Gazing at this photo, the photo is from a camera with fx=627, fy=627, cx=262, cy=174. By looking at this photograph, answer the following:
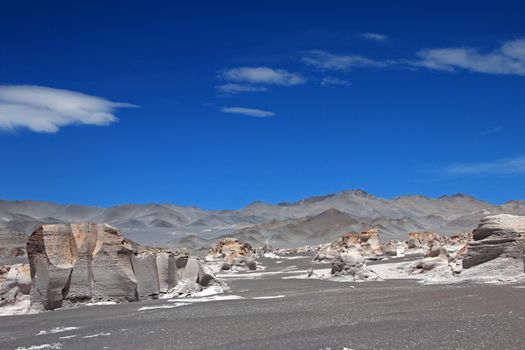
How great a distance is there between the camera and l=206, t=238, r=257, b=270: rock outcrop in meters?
35.8

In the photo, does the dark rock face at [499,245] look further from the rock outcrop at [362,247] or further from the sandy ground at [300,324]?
the rock outcrop at [362,247]

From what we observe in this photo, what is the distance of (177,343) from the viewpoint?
8.67 meters

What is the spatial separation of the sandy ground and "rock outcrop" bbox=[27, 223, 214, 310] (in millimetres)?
1125

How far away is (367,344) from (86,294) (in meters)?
9.64

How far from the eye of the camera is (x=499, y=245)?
55.9 ft

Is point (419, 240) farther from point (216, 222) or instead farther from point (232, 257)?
point (216, 222)

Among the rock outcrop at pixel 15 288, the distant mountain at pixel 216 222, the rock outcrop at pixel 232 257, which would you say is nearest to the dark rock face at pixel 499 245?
the rock outcrop at pixel 15 288

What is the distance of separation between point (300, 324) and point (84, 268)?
25.8ft

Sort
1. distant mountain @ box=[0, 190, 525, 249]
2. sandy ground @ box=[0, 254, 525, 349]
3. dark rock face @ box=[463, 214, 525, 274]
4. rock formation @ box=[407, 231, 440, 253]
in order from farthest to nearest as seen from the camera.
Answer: distant mountain @ box=[0, 190, 525, 249]
rock formation @ box=[407, 231, 440, 253]
dark rock face @ box=[463, 214, 525, 274]
sandy ground @ box=[0, 254, 525, 349]

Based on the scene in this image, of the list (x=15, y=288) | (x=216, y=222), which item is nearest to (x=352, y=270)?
(x=15, y=288)

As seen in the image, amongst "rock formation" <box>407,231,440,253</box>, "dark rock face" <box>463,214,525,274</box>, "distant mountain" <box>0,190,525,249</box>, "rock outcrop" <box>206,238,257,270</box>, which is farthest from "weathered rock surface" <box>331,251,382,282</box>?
"distant mountain" <box>0,190,525,249</box>

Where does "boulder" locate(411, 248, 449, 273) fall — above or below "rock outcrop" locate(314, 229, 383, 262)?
below

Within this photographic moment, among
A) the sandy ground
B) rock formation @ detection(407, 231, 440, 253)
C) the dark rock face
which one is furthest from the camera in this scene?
rock formation @ detection(407, 231, 440, 253)

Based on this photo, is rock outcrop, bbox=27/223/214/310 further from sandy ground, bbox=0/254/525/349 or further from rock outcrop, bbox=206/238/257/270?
rock outcrop, bbox=206/238/257/270
